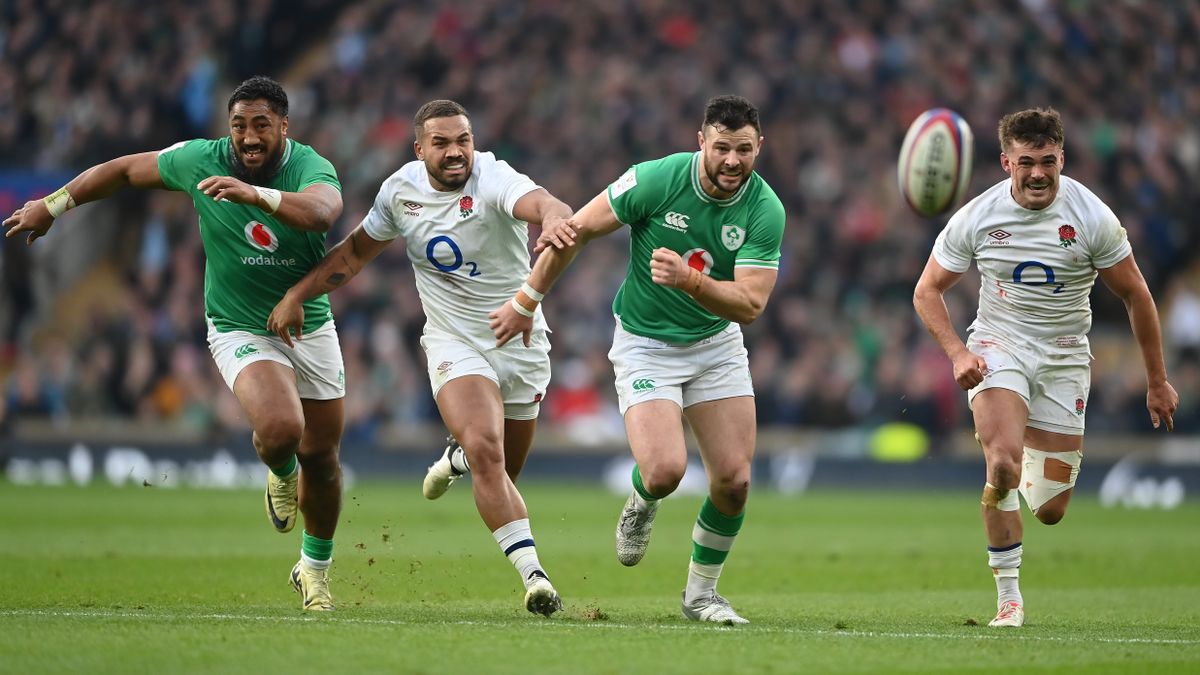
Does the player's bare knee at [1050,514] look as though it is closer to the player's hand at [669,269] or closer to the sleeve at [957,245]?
the sleeve at [957,245]

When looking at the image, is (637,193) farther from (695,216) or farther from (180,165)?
(180,165)

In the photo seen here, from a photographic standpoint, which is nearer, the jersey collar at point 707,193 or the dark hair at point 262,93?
the jersey collar at point 707,193

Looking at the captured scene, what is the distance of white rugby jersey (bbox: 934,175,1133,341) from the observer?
8.96 m

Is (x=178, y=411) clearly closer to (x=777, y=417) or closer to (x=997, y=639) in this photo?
(x=777, y=417)

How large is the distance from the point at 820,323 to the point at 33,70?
13.6 metres

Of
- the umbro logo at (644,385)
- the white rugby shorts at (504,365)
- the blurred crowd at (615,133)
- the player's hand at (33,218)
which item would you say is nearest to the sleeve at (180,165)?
the player's hand at (33,218)

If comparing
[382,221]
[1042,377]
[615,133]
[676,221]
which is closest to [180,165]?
[382,221]

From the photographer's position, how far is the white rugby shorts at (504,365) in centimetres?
906

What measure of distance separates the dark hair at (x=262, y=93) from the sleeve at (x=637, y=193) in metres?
2.00

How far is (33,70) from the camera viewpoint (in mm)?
25938

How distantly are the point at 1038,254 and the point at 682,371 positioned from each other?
2172mm

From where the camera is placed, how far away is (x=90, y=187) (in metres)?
9.30

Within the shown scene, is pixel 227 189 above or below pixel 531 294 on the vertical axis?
above


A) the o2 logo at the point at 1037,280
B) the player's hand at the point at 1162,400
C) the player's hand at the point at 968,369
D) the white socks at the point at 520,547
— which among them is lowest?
the white socks at the point at 520,547
